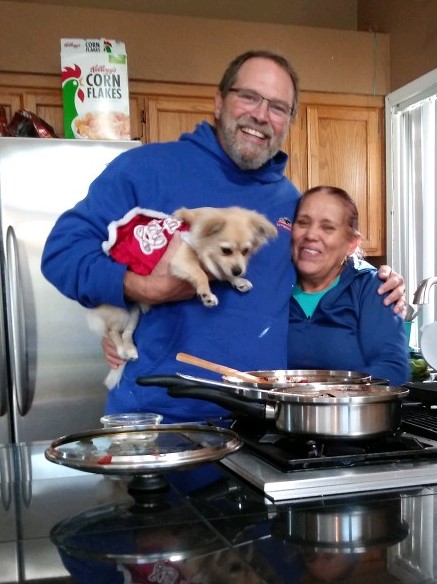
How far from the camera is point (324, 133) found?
3.33 m

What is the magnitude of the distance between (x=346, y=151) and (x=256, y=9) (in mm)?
926

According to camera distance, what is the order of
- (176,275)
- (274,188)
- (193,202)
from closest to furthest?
(176,275) → (193,202) → (274,188)

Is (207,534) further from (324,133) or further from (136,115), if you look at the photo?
(324,133)

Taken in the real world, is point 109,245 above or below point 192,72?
below

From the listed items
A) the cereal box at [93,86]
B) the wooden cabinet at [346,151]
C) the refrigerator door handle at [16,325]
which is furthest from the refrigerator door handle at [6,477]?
the wooden cabinet at [346,151]

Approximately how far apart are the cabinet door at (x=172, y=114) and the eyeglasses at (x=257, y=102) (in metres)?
1.52

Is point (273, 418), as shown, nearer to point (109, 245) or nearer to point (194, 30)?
point (109, 245)

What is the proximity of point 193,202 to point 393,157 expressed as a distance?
2.08m

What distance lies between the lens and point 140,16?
3.00 meters

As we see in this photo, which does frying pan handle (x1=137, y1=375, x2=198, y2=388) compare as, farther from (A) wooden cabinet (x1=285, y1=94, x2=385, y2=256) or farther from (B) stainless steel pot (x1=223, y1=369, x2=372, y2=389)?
(A) wooden cabinet (x1=285, y1=94, x2=385, y2=256)

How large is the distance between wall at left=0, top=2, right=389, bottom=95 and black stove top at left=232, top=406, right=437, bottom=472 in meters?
2.47

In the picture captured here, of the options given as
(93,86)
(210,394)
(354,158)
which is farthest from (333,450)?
(354,158)

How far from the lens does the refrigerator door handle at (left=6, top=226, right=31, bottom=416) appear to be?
8.16 feet

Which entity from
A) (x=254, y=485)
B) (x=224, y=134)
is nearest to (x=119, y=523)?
(x=254, y=485)
